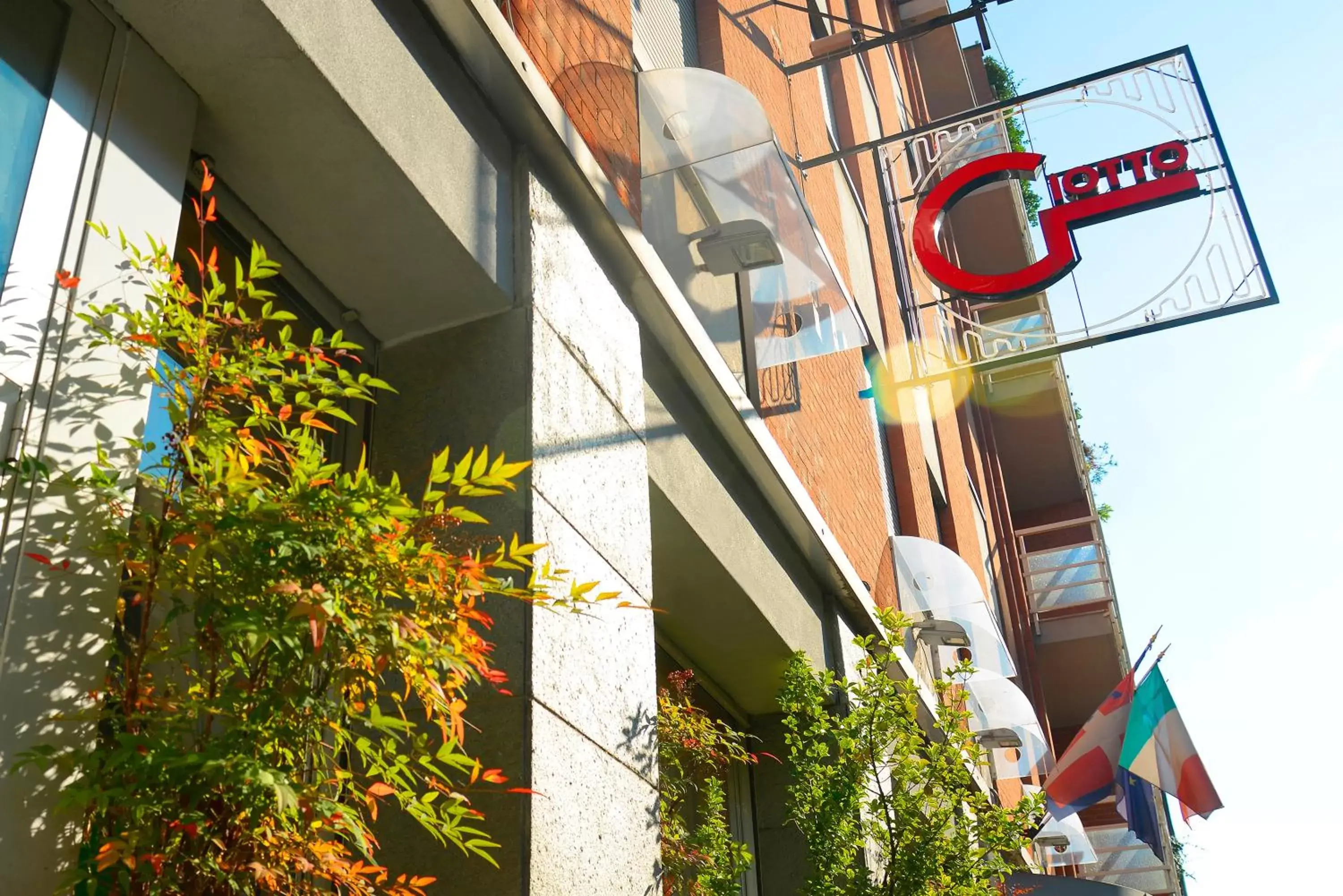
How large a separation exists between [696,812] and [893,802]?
0.89 metres

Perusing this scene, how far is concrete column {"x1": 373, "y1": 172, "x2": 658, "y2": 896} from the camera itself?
11.4 feet

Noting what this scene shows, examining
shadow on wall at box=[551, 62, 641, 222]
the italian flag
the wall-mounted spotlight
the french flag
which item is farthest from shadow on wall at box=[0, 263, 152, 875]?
the italian flag

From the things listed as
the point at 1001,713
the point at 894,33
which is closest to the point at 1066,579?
the point at 1001,713

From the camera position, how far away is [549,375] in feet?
13.7

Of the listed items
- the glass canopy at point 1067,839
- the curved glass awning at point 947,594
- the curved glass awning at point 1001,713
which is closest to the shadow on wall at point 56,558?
the curved glass awning at point 947,594

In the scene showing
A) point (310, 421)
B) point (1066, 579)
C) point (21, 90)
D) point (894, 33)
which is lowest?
point (310, 421)

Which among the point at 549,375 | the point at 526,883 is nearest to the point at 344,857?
the point at 526,883

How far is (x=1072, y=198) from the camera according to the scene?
356 inches

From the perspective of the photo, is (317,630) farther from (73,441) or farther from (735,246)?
(735,246)

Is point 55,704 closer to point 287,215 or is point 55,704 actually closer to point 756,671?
point 287,215

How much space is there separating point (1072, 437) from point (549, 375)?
22462 millimetres

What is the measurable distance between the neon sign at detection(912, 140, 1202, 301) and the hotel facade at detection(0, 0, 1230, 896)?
0.43m

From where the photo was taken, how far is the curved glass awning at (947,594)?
1019cm

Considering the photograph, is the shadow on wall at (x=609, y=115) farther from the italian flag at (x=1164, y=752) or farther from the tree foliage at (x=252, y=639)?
the italian flag at (x=1164, y=752)
